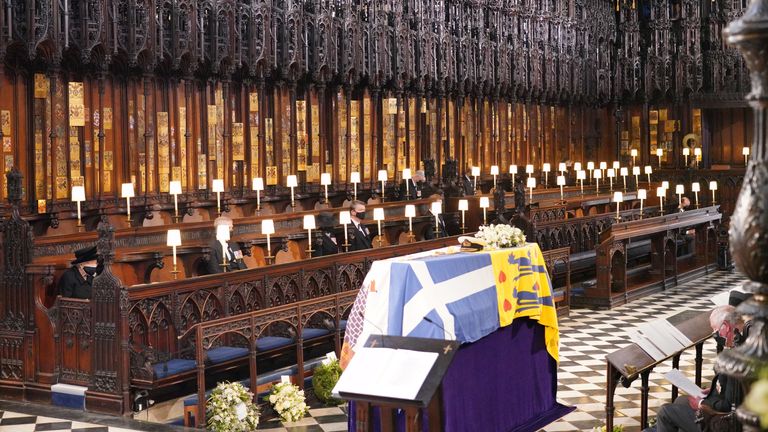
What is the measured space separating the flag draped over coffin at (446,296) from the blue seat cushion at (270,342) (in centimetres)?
247

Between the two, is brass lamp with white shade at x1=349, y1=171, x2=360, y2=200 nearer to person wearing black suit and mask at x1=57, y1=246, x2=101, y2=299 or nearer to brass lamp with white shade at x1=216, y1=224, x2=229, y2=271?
brass lamp with white shade at x1=216, y1=224, x2=229, y2=271

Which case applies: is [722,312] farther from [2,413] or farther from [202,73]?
[202,73]

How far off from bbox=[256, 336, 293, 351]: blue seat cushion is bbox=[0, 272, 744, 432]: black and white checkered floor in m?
0.78

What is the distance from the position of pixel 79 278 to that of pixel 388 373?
5.44 meters

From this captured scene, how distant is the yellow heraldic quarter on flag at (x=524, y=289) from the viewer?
7590mm

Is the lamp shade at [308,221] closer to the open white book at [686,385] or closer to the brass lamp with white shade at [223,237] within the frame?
the brass lamp with white shade at [223,237]

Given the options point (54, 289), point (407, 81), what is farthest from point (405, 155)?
point (54, 289)

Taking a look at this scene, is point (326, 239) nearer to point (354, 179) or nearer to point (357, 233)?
point (357, 233)

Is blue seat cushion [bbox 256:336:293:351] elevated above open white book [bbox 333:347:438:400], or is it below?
below

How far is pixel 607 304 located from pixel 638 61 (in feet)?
56.8

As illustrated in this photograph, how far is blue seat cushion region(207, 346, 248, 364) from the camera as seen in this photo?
8.84 metres

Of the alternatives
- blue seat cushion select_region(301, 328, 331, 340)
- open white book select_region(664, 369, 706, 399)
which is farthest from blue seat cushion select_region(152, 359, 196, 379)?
open white book select_region(664, 369, 706, 399)

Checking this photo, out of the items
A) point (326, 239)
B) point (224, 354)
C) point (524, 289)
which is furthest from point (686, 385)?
point (326, 239)

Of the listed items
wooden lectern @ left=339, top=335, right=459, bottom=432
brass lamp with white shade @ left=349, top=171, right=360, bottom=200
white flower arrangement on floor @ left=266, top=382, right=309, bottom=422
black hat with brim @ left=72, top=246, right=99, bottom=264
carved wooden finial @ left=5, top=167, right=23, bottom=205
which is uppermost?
carved wooden finial @ left=5, top=167, right=23, bottom=205
